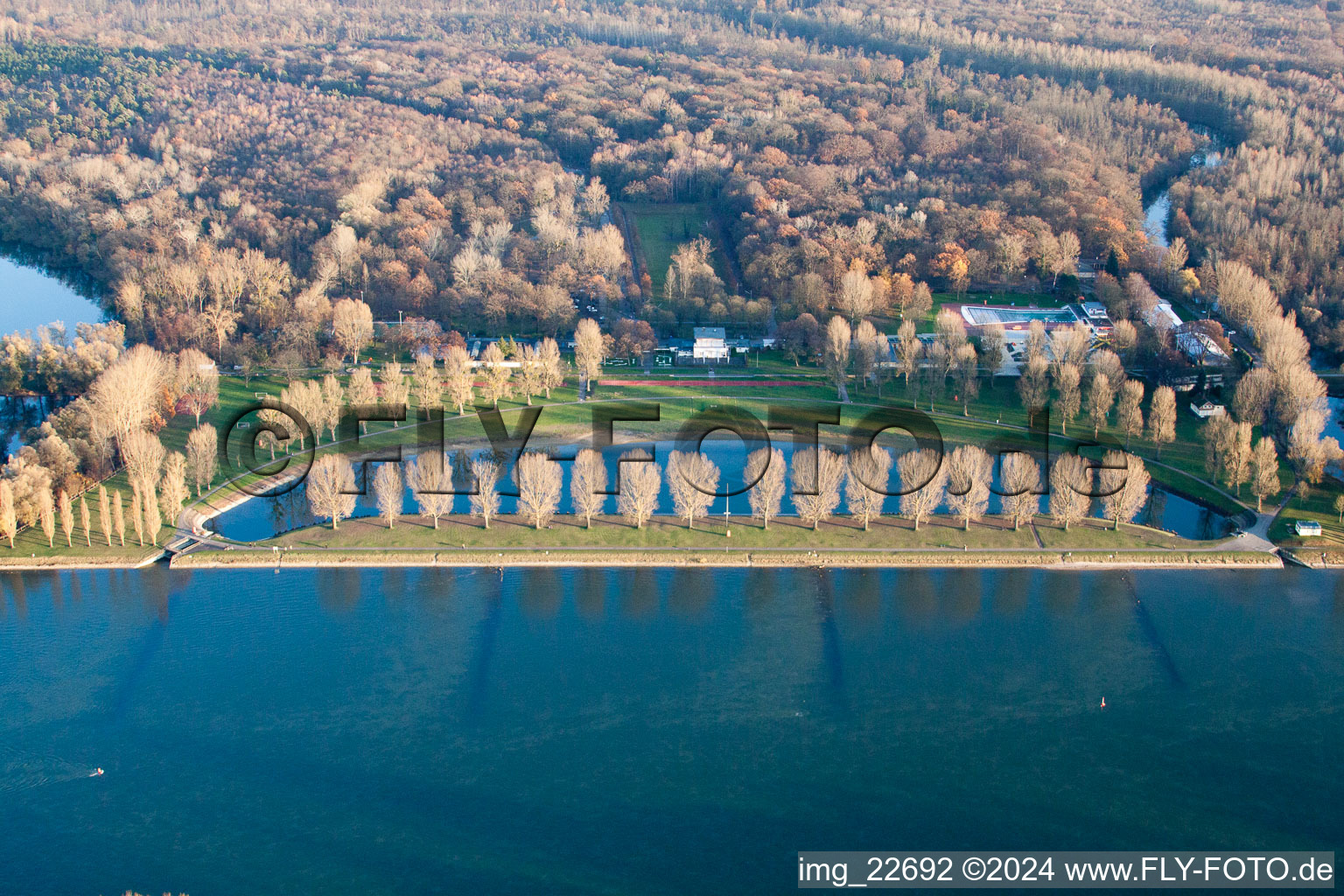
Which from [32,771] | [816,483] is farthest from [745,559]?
[32,771]

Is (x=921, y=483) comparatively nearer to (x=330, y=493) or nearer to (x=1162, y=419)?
(x=1162, y=419)

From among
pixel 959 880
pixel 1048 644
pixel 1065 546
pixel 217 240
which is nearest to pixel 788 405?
pixel 1065 546

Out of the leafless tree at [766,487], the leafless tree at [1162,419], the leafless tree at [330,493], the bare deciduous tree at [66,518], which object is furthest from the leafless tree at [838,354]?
the bare deciduous tree at [66,518]

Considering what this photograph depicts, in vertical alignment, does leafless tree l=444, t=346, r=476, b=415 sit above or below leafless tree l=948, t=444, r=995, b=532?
above

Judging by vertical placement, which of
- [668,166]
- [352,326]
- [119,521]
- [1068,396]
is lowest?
[119,521]

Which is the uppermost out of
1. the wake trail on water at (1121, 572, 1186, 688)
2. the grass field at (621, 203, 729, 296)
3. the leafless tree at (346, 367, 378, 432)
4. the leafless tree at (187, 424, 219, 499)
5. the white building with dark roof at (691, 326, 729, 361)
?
the grass field at (621, 203, 729, 296)

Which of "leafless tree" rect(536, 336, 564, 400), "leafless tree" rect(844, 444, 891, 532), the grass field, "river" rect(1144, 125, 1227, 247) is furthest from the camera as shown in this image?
"river" rect(1144, 125, 1227, 247)

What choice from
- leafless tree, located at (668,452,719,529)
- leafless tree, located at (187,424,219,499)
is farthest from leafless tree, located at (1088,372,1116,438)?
leafless tree, located at (187,424,219,499)

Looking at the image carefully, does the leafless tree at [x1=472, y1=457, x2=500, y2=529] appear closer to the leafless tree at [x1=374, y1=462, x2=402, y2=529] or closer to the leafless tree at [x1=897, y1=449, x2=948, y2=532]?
the leafless tree at [x1=374, y1=462, x2=402, y2=529]
